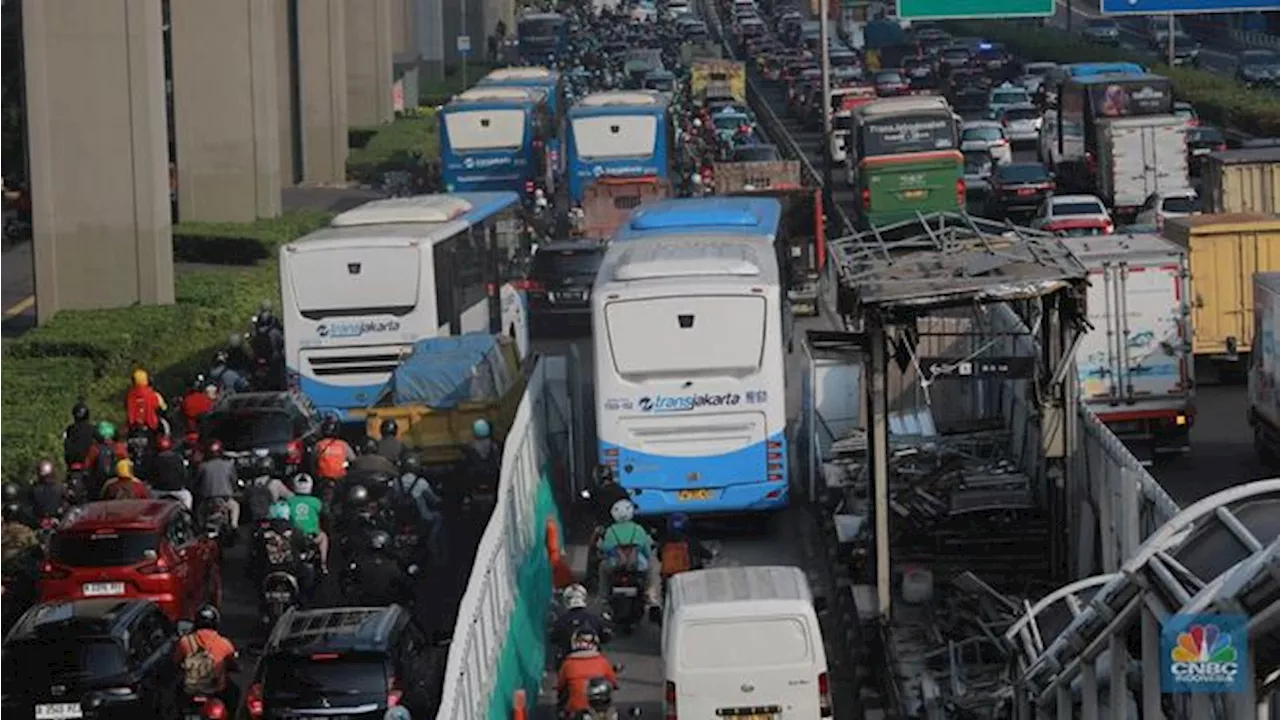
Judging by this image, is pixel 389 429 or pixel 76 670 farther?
pixel 389 429

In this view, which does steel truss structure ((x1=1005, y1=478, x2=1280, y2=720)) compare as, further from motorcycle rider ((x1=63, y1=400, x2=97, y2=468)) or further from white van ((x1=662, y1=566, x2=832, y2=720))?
motorcycle rider ((x1=63, y1=400, x2=97, y2=468))

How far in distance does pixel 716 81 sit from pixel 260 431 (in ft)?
177

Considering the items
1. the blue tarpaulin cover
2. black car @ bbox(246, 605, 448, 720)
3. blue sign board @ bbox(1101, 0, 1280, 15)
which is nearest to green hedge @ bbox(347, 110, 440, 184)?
blue sign board @ bbox(1101, 0, 1280, 15)

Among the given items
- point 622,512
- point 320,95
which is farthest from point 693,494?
point 320,95

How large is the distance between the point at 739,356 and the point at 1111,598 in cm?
1353

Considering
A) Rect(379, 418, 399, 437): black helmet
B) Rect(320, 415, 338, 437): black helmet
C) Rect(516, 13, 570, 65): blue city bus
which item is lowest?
Rect(320, 415, 338, 437): black helmet

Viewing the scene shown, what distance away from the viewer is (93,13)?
43.2 metres

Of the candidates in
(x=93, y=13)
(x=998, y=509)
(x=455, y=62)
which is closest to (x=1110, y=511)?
(x=998, y=509)

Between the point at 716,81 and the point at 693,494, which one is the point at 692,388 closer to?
the point at 693,494

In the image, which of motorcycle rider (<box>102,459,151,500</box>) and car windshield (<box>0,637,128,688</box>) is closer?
car windshield (<box>0,637,128,688</box>)

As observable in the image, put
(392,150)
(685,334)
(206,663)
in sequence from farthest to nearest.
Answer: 1. (392,150)
2. (685,334)
3. (206,663)

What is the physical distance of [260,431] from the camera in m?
29.8

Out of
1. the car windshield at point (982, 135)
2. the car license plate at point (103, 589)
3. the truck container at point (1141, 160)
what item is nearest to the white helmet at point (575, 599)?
the car license plate at point (103, 589)

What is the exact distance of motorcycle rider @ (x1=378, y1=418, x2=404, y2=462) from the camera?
27.9 m
